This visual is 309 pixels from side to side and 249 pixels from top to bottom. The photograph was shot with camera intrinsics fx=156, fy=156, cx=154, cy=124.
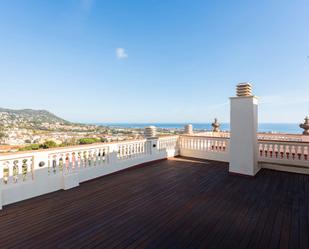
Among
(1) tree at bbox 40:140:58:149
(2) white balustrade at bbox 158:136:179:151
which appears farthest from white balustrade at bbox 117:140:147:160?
(1) tree at bbox 40:140:58:149

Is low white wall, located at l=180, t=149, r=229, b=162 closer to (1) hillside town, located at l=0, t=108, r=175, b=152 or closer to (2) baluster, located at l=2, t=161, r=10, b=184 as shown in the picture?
(1) hillside town, located at l=0, t=108, r=175, b=152

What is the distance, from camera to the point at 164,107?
3688cm

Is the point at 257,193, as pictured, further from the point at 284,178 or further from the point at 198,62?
the point at 198,62

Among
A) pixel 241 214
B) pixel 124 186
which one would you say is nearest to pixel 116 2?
pixel 124 186

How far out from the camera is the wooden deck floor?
1777mm

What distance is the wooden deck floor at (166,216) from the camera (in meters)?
1.78

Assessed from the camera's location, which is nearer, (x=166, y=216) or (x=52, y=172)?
(x=166, y=216)

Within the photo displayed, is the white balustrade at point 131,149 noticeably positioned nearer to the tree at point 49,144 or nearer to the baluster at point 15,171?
the tree at point 49,144

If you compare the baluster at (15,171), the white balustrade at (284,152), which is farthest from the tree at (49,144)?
the white balustrade at (284,152)

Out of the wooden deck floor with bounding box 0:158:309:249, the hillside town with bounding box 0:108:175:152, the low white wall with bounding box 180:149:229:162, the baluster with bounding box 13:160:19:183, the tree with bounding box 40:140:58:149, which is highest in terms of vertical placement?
the hillside town with bounding box 0:108:175:152

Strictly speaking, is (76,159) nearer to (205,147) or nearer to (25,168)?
(25,168)

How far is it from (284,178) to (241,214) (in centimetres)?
272

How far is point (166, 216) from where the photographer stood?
231 centimetres

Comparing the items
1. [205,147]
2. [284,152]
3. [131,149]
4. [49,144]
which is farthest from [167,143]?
[49,144]
